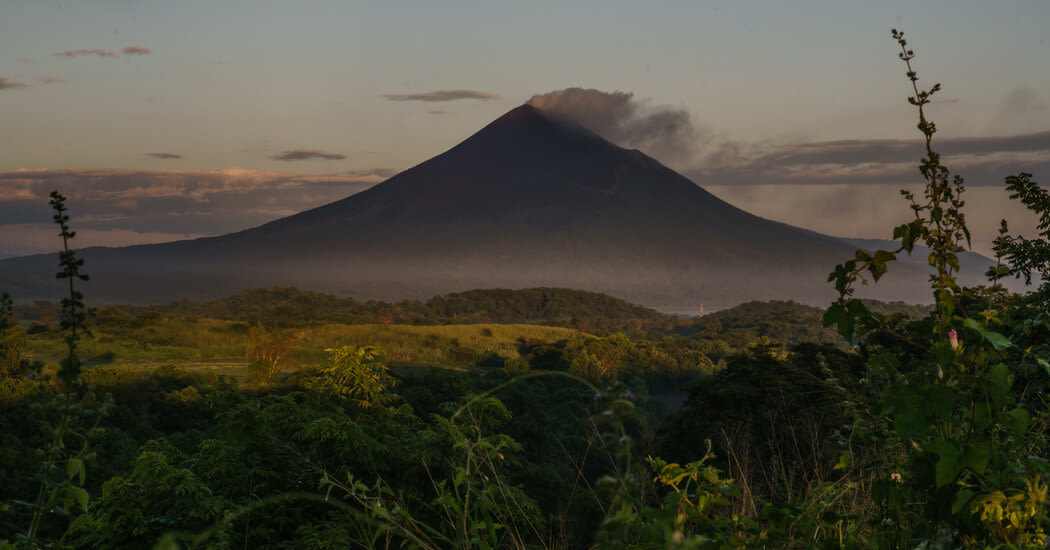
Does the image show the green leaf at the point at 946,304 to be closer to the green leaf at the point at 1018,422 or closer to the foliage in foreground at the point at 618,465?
the foliage in foreground at the point at 618,465

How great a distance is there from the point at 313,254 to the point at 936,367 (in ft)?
460

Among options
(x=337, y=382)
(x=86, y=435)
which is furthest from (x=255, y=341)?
(x=86, y=435)

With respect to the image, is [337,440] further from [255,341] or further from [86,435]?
[255,341]

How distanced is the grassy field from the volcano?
59771mm

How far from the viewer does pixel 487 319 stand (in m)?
112

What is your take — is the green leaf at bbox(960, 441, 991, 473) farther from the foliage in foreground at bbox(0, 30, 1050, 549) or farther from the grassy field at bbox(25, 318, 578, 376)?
the grassy field at bbox(25, 318, 578, 376)

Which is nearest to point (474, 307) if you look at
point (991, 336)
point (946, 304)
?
point (946, 304)

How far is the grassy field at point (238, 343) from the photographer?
39.6 m

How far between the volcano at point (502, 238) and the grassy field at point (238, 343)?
59.8 meters

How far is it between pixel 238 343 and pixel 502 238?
84.6 metres

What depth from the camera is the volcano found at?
123m

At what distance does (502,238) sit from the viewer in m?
132

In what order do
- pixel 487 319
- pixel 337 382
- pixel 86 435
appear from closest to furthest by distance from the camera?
pixel 86 435 → pixel 337 382 → pixel 487 319

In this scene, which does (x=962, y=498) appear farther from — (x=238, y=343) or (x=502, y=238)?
(x=502, y=238)
